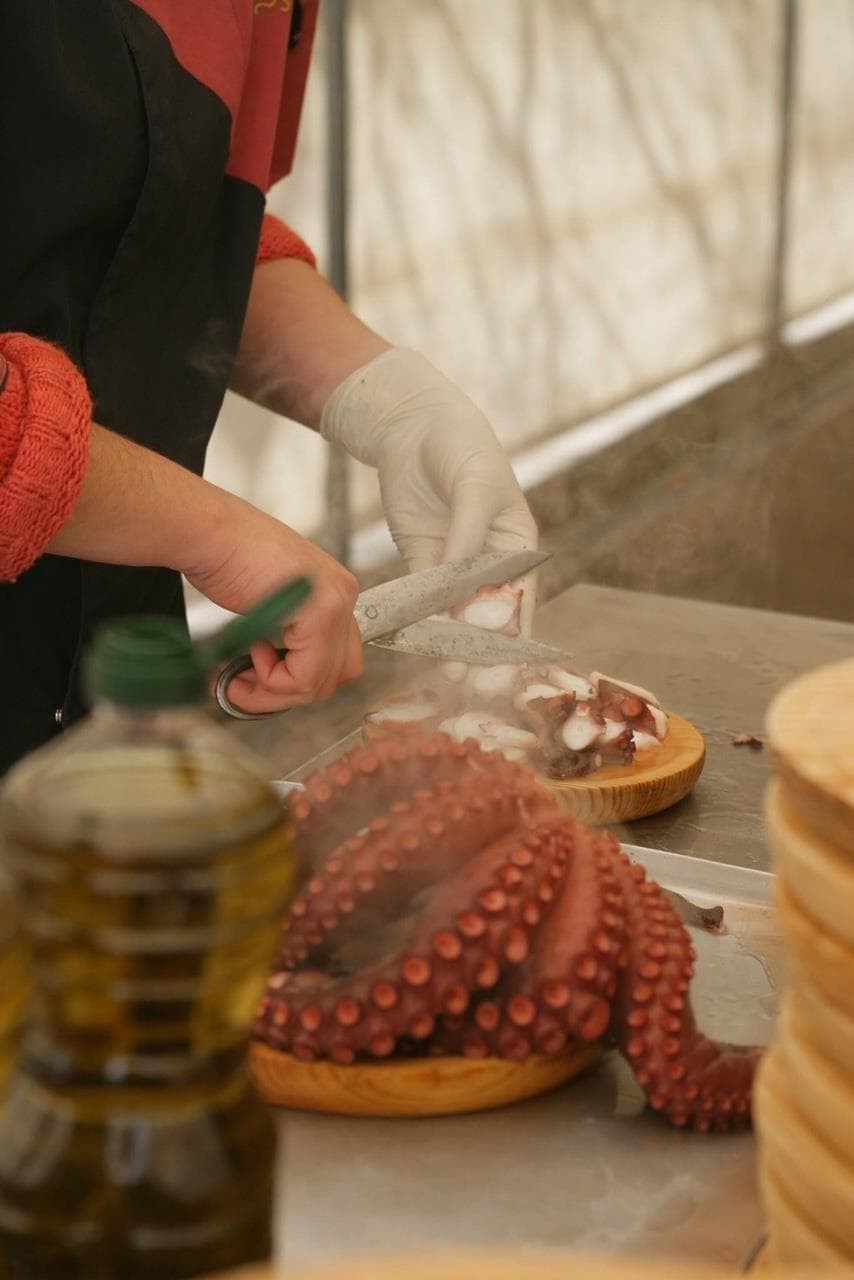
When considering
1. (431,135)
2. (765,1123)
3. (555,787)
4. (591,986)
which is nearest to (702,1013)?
(591,986)

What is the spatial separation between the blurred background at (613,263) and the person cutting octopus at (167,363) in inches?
70.1

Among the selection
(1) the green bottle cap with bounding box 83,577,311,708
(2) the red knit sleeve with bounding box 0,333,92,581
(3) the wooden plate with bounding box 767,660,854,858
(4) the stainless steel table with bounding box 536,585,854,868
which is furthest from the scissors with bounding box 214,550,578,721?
(1) the green bottle cap with bounding box 83,577,311,708

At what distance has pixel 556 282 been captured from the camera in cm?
587

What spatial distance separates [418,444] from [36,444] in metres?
0.92

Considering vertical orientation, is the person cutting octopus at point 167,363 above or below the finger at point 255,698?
above

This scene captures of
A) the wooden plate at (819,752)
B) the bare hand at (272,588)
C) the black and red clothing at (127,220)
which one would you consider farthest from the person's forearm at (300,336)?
the wooden plate at (819,752)

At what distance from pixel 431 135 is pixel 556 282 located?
3.64 ft

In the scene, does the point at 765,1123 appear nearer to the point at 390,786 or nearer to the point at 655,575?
the point at 390,786

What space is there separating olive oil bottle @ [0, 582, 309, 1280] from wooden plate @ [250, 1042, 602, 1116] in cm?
38

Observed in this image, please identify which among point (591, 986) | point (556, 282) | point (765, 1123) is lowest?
point (556, 282)

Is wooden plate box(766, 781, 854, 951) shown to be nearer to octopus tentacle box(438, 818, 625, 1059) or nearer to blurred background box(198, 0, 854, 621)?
octopus tentacle box(438, 818, 625, 1059)

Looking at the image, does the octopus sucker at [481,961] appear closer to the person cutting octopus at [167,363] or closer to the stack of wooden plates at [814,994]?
the stack of wooden plates at [814,994]

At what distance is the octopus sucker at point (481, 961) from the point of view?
91 centimetres

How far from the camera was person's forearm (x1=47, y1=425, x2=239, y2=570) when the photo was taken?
4.57 feet
